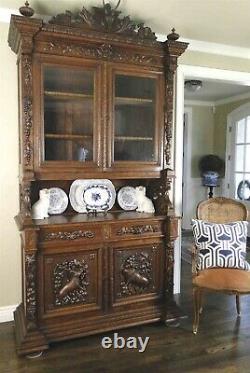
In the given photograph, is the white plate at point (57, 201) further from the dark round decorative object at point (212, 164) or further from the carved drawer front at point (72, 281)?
the dark round decorative object at point (212, 164)

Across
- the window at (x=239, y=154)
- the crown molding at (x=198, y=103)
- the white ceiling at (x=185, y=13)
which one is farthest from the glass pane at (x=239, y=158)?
the white ceiling at (x=185, y=13)

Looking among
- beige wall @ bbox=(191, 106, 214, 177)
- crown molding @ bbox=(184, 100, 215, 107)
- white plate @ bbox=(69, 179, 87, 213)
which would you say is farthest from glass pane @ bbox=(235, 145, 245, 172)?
white plate @ bbox=(69, 179, 87, 213)

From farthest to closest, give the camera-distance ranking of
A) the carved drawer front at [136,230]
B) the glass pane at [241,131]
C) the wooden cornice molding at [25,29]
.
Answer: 1. the glass pane at [241,131]
2. the carved drawer front at [136,230]
3. the wooden cornice molding at [25,29]

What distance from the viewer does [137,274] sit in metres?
2.61

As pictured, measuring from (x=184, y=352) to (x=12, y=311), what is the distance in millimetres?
1422

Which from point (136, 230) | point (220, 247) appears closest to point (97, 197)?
point (136, 230)

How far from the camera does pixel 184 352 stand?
7.65 ft

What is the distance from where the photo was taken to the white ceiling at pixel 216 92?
16.2 ft

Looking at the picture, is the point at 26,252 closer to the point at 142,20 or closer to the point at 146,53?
the point at 146,53

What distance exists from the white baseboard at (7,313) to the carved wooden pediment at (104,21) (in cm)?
225

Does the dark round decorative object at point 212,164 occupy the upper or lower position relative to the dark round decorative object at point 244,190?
upper

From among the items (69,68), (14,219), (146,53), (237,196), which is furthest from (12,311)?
(237,196)

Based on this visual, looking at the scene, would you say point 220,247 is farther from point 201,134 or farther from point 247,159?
point 201,134

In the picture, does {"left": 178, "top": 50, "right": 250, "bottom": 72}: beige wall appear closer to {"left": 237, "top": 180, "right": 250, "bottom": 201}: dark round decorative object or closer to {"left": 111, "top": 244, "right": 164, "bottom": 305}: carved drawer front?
{"left": 111, "top": 244, "right": 164, "bottom": 305}: carved drawer front
